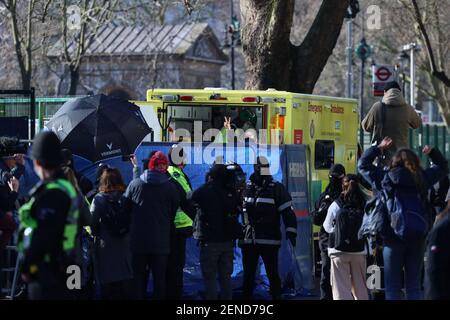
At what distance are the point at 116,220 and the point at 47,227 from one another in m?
3.16

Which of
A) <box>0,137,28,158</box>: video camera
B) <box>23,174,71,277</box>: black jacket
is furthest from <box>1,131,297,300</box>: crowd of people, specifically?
<box>23,174,71,277</box>: black jacket

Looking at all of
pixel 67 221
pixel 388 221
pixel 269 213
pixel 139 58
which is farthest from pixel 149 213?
pixel 139 58

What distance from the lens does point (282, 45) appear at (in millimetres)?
19109

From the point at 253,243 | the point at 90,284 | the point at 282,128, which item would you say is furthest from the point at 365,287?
the point at 282,128

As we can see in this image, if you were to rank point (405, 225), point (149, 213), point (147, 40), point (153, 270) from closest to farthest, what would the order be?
point (405, 225)
point (149, 213)
point (153, 270)
point (147, 40)

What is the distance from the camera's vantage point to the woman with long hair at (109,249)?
36.9 feet

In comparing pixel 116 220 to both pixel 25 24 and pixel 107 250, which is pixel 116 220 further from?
pixel 25 24

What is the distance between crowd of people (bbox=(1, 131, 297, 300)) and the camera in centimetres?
1133

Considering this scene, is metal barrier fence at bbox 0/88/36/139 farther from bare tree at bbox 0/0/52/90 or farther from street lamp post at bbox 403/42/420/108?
street lamp post at bbox 403/42/420/108

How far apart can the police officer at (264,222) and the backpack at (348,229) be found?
0.60m

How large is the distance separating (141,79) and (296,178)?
3161cm

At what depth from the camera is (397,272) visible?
35.1 ft

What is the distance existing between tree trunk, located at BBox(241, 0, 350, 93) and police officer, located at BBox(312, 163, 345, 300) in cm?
624
